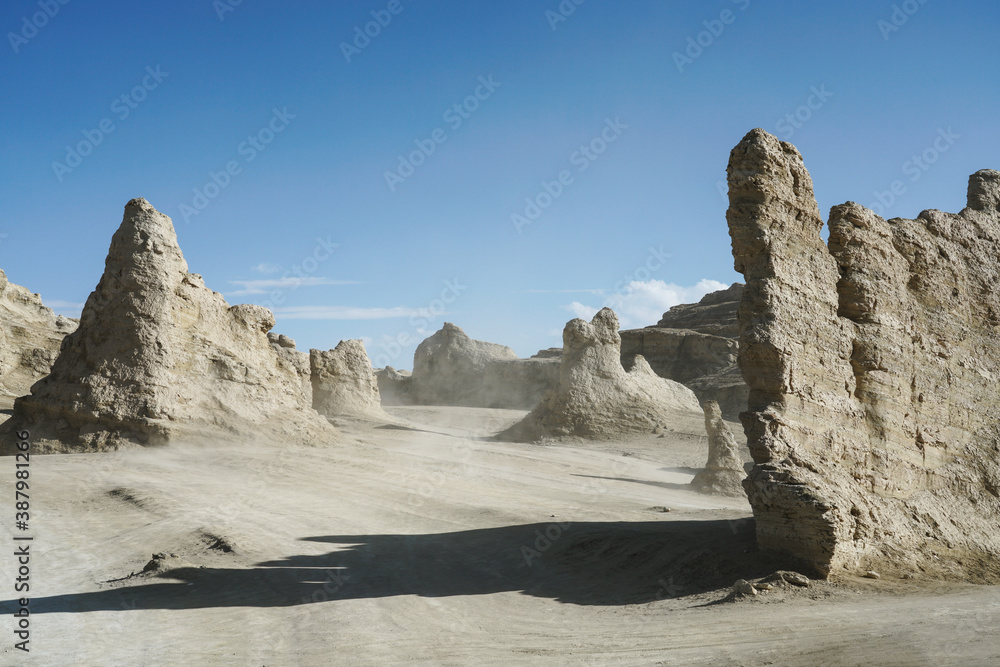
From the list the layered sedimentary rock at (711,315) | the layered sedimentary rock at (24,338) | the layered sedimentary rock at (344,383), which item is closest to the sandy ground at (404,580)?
the layered sedimentary rock at (24,338)

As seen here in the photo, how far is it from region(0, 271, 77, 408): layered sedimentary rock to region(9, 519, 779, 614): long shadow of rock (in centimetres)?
1380

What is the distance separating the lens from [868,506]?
7988 millimetres

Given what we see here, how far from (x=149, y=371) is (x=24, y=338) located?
35.4 ft

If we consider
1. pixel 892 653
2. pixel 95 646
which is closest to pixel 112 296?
pixel 95 646

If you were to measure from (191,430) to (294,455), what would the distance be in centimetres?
199

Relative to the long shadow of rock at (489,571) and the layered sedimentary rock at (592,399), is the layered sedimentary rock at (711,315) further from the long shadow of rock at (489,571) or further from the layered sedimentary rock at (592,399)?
the long shadow of rock at (489,571)

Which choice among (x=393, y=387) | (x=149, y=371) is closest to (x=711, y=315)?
(x=393, y=387)

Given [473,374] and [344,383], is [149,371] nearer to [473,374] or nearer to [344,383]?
[344,383]

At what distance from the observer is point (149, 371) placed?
47.9ft

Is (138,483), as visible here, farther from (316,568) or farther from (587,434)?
(587,434)

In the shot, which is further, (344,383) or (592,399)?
(344,383)

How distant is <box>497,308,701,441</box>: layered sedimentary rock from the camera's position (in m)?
23.4

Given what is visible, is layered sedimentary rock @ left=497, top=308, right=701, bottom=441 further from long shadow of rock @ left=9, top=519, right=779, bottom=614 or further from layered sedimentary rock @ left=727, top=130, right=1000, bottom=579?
layered sedimentary rock @ left=727, top=130, right=1000, bottom=579

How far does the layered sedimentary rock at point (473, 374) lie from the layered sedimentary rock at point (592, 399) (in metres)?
12.0
